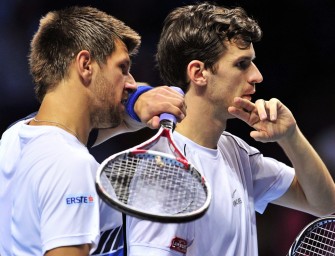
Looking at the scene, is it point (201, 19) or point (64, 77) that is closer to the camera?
point (64, 77)

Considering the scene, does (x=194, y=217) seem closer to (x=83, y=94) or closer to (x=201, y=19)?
(x=83, y=94)

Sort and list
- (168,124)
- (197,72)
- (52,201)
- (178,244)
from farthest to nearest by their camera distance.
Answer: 1. (197,72)
2. (178,244)
3. (168,124)
4. (52,201)

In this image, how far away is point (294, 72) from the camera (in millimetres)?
5211

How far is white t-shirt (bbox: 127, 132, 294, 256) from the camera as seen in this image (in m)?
2.49

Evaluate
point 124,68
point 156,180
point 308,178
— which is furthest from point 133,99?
point 308,178

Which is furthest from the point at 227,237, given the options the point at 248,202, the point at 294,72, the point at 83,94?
the point at 294,72

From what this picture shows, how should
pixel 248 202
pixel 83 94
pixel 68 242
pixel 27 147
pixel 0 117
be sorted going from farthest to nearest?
pixel 0 117 → pixel 248 202 → pixel 83 94 → pixel 27 147 → pixel 68 242

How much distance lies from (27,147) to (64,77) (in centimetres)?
31

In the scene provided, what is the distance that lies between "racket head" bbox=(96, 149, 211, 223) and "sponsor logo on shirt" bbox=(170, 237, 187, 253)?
0.33 meters

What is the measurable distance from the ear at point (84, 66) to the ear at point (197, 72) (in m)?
0.66

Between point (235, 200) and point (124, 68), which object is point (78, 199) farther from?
point (235, 200)

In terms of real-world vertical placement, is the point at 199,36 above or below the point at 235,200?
above

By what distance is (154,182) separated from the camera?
7.27 ft

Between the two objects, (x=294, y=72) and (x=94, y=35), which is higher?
(x=94, y=35)
